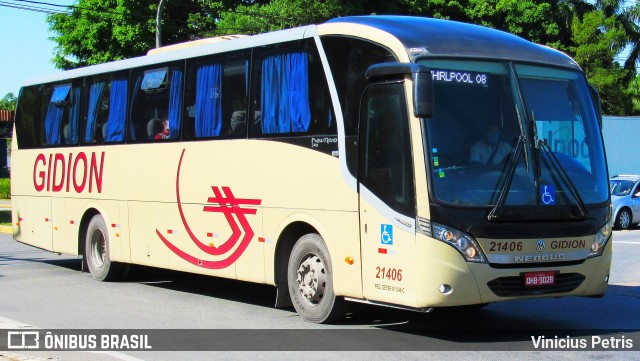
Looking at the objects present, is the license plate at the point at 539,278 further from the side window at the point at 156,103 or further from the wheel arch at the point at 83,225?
the wheel arch at the point at 83,225

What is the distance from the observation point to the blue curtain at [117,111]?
14445 millimetres

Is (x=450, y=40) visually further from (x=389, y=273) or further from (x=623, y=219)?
(x=623, y=219)

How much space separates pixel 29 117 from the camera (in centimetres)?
1727

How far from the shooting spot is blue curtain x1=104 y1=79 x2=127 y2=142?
47.4 feet

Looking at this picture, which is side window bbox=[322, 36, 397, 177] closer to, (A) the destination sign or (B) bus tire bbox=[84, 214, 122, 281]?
(A) the destination sign

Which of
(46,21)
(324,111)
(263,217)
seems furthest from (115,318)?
(46,21)

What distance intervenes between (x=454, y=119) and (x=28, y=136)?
1072 centimetres

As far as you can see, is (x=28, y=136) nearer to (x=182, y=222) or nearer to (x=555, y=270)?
(x=182, y=222)

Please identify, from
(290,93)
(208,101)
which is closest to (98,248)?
(208,101)

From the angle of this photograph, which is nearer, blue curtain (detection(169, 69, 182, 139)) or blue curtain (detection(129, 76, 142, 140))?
blue curtain (detection(169, 69, 182, 139))

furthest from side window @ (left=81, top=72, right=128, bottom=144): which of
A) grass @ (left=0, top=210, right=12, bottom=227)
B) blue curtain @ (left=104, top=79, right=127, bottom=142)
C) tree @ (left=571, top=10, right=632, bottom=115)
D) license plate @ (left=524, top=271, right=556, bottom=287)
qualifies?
tree @ (left=571, top=10, right=632, bottom=115)

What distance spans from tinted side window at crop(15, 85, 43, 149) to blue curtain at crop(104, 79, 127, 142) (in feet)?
8.89

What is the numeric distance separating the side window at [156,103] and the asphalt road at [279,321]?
2.40 meters

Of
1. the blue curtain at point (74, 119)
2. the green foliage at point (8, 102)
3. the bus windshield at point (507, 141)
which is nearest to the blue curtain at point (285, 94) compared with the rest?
the bus windshield at point (507, 141)
